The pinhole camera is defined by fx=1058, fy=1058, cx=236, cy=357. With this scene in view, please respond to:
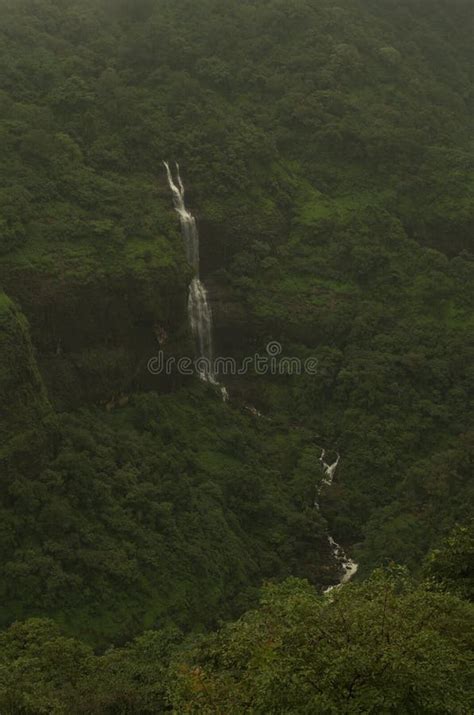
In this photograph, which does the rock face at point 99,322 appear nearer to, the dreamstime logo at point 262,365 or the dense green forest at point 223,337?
the dense green forest at point 223,337

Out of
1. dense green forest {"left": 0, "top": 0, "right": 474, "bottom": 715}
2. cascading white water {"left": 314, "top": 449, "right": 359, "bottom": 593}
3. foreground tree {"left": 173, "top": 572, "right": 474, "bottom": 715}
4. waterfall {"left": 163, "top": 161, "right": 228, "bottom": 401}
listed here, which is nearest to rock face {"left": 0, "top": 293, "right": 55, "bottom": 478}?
dense green forest {"left": 0, "top": 0, "right": 474, "bottom": 715}

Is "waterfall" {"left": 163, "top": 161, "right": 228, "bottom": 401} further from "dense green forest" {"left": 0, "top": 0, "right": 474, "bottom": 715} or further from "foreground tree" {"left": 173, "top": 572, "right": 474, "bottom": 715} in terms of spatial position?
"foreground tree" {"left": 173, "top": 572, "right": 474, "bottom": 715}

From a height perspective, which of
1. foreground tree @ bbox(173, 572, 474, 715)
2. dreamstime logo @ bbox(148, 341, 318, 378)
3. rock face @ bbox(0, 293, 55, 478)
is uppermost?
foreground tree @ bbox(173, 572, 474, 715)

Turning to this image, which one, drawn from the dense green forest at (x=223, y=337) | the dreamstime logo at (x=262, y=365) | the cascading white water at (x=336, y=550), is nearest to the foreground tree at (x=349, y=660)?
the dense green forest at (x=223, y=337)

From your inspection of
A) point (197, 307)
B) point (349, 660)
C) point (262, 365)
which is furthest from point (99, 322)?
point (349, 660)

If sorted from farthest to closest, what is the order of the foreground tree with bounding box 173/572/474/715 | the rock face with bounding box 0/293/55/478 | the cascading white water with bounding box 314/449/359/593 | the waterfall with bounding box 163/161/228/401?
the waterfall with bounding box 163/161/228/401 < the cascading white water with bounding box 314/449/359/593 < the rock face with bounding box 0/293/55/478 < the foreground tree with bounding box 173/572/474/715

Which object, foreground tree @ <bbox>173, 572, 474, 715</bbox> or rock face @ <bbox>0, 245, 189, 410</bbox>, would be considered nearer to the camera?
foreground tree @ <bbox>173, 572, 474, 715</bbox>

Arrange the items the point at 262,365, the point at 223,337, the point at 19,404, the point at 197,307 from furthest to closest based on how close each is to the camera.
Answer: the point at 223,337, the point at 262,365, the point at 197,307, the point at 19,404

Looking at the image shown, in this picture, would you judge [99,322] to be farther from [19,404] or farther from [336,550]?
[336,550]
